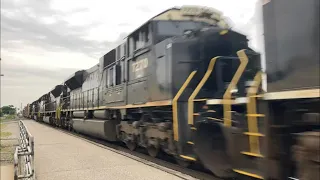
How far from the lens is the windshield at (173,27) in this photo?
917cm

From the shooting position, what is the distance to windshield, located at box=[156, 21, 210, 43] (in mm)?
9172

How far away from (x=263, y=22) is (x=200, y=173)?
3.86 metres

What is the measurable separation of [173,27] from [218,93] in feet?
8.17

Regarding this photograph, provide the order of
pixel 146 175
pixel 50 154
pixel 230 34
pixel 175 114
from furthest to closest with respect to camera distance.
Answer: pixel 50 154 < pixel 230 34 < pixel 175 114 < pixel 146 175

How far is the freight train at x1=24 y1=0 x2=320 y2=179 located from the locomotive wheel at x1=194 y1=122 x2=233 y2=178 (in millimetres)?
20

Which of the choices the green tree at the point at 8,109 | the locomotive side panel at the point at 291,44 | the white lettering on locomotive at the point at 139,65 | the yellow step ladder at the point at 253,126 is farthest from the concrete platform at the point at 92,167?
the green tree at the point at 8,109

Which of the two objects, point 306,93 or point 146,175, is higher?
point 306,93

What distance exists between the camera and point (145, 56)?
31.8 feet

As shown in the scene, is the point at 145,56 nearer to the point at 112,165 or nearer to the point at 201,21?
the point at 201,21

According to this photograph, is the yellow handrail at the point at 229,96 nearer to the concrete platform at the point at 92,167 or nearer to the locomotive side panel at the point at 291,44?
the locomotive side panel at the point at 291,44

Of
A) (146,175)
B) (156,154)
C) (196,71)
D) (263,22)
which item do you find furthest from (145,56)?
(263,22)

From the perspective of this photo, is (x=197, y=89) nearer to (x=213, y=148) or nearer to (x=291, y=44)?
(x=213, y=148)

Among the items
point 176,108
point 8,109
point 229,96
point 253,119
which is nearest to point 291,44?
point 253,119

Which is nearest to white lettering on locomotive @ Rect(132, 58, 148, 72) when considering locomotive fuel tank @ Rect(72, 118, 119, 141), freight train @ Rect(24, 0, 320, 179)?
freight train @ Rect(24, 0, 320, 179)
